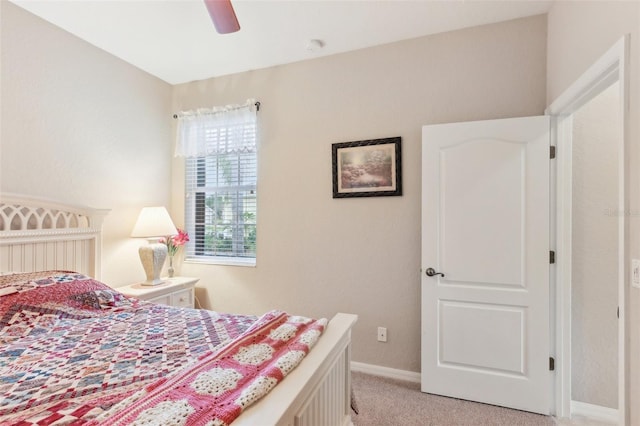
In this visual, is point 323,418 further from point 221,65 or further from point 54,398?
point 221,65

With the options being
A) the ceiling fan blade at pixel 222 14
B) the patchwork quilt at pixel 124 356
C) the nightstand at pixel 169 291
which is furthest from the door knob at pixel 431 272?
the nightstand at pixel 169 291

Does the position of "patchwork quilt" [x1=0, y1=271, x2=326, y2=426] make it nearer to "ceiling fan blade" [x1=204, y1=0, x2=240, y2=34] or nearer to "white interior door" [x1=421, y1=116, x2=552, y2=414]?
"white interior door" [x1=421, y1=116, x2=552, y2=414]

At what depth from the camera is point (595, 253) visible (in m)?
2.08

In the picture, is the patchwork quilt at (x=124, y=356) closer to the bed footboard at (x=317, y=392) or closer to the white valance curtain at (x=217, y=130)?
the bed footboard at (x=317, y=392)

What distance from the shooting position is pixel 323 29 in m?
2.39

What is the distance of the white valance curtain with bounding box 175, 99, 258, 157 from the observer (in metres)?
3.05

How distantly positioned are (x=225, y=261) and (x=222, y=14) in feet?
7.33

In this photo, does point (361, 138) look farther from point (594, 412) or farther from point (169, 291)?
point (594, 412)

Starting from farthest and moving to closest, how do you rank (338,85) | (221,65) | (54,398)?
(221,65)
(338,85)
(54,398)

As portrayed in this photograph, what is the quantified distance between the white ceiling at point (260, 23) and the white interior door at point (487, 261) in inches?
29.6

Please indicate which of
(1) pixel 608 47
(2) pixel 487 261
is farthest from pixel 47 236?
(1) pixel 608 47

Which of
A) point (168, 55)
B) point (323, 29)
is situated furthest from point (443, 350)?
point (168, 55)

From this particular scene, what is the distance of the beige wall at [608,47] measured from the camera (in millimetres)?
1241

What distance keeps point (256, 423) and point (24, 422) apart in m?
0.61
